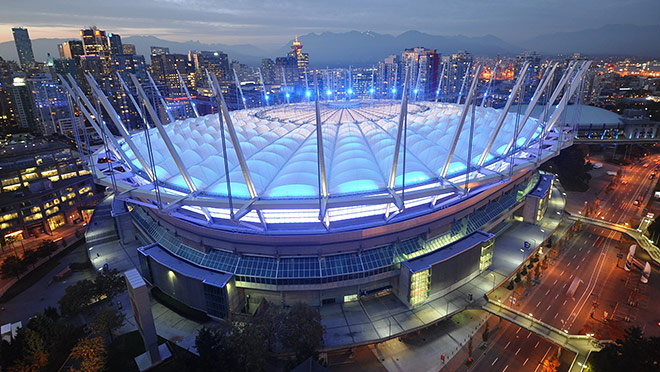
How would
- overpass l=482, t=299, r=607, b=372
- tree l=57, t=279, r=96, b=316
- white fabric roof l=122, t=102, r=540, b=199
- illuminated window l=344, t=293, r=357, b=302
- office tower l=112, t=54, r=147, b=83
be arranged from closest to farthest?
1. overpass l=482, t=299, r=607, b=372
2. white fabric roof l=122, t=102, r=540, b=199
3. tree l=57, t=279, r=96, b=316
4. illuminated window l=344, t=293, r=357, b=302
5. office tower l=112, t=54, r=147, b=83

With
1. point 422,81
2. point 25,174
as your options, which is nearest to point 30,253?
point 25,174

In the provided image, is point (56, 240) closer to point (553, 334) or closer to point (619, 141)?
point (553, 334)

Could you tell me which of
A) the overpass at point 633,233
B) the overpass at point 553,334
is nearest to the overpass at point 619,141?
the overpass at point 633,233

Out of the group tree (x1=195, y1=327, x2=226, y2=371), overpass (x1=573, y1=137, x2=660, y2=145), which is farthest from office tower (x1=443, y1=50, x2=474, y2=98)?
tree (x1=195, y1=327, x2=226, y2=371)

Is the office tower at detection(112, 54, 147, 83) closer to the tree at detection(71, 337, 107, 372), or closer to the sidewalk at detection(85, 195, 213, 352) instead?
the sidewalk at detection(85, 195, 213, 352)

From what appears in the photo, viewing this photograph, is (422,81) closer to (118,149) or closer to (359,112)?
(359,112)

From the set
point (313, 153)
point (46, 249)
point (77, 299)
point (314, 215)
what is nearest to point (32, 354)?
point (77, 299)
